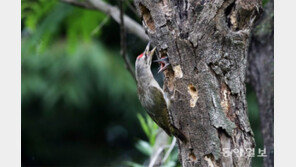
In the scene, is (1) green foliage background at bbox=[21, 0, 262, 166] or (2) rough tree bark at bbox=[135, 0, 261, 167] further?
(1) green foliage background at bbox=[21, 0, 262, 166]

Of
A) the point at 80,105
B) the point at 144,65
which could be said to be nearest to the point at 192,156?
the point at 144,65

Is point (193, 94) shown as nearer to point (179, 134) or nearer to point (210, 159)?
point (179, 134)

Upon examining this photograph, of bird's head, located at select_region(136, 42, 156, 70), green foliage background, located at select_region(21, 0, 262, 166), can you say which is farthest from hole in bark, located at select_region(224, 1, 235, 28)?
green foliage background, located at select_region(21, 0, 262, 166)

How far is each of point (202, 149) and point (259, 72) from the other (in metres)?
1.72

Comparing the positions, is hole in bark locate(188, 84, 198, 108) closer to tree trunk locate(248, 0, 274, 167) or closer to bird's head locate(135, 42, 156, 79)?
bird's head locate(135, 42, 156, 79)

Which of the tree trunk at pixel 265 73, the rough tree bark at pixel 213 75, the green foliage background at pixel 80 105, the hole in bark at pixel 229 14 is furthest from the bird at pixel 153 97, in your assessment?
the green foliage background at pixel 80 105

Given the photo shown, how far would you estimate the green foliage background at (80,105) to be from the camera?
7.37m

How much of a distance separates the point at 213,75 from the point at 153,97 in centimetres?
85

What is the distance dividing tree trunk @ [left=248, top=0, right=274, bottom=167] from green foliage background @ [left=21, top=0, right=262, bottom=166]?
2875 millimetres

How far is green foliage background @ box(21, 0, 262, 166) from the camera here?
737cm

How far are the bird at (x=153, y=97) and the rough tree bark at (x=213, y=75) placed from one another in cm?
15

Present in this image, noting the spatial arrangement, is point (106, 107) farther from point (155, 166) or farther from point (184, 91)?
point (184, 91)

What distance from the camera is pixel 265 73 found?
13.3 feet

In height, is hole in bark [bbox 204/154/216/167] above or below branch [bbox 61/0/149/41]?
below
